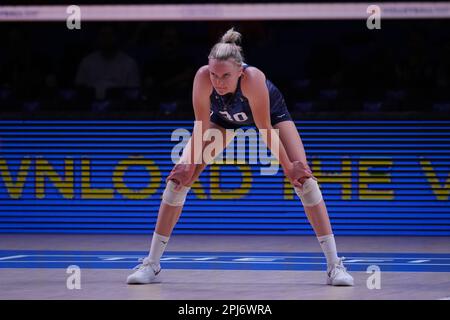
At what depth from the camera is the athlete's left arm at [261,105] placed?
7188mm

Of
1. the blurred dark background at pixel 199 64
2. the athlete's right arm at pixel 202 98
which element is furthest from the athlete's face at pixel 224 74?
the blurred dark background at pixel 199 64

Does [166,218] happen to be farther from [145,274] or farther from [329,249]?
[329,249]

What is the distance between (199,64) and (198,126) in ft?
20.1

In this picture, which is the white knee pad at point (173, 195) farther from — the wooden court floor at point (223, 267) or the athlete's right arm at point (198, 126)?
the wooden court floor at point (223, 267)

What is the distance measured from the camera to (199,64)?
13445mm

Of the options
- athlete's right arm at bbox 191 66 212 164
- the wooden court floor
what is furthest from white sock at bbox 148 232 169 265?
athlete's right arm at bbox 191 66 212 164

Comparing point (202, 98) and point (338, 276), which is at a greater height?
point (202, 98)

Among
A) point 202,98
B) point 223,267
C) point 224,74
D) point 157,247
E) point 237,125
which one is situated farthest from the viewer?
point 223,267

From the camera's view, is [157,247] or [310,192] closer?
[310,192]

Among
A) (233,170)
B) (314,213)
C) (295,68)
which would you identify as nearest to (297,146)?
(314,213)

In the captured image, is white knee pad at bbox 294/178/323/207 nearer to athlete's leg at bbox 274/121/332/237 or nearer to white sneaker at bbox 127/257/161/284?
athlete's leg at bbox 274/121/332/237

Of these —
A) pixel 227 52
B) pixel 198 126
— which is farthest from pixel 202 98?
pixel 227 52

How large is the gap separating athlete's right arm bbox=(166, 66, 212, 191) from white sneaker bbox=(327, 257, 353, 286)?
119 centimetres
